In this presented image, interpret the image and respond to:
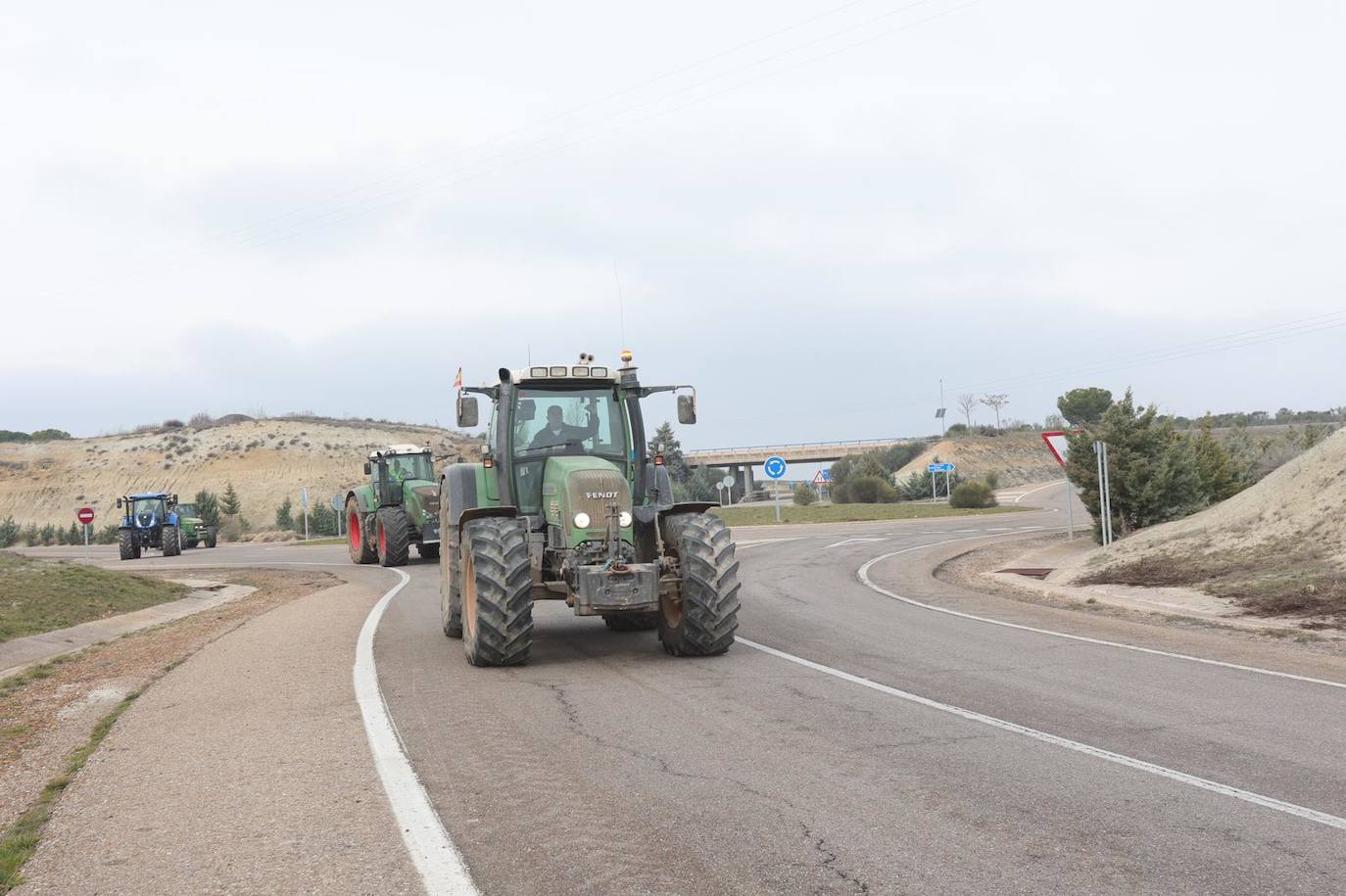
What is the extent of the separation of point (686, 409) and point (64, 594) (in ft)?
44.6

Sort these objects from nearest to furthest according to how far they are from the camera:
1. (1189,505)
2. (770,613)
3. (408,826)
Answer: (408,826) < (770,613) < (1189,505)

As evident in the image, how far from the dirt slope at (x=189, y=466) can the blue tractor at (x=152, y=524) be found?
5006cm

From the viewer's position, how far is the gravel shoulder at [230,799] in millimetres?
4500

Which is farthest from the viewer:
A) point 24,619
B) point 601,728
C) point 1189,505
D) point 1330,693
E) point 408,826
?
point 1189,505

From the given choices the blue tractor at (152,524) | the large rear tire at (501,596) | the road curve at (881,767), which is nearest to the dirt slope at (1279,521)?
the road curve at (881,767)

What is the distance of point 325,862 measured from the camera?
458 centimetres

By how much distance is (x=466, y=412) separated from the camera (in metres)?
10.7

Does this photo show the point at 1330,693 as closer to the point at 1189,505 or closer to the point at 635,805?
the point at 635,805

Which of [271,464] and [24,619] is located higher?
[271,464]

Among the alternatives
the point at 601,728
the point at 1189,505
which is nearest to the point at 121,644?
the point at 601,728

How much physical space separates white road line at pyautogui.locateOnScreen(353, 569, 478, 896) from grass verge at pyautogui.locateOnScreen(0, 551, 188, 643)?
9.42m

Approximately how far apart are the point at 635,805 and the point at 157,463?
111746mm

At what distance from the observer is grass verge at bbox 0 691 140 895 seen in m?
4.65

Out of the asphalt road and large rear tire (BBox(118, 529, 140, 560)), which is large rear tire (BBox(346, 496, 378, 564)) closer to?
large rear tire (BBox(118, 529, 140, 560))
